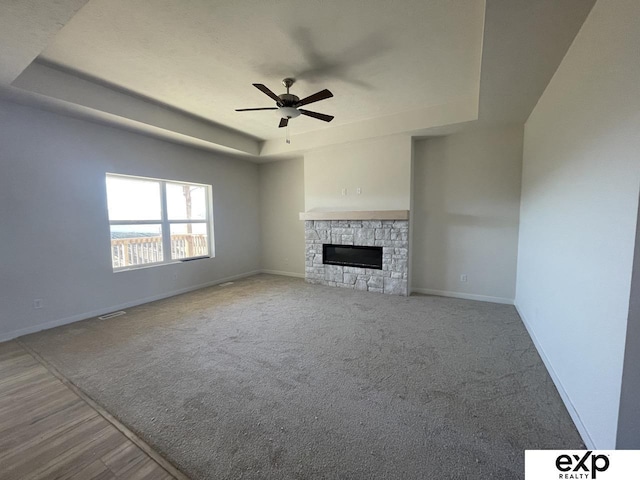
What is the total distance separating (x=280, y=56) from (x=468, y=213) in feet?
11.5

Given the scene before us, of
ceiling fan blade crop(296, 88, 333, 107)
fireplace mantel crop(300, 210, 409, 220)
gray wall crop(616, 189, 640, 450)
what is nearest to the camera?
gray wall crop(616, 189, 640, 450)

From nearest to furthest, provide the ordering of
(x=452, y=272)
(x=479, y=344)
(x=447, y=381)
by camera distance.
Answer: (x=447, y=381) → (x=479, y=344) → (x=452, y=272)

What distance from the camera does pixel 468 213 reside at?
425cm

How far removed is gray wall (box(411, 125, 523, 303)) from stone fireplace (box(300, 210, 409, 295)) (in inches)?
15.1

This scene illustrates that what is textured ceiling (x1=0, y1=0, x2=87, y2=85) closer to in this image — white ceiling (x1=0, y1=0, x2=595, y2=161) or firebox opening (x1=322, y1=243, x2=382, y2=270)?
white ceiling (x1=0, y1=0, x2=595, y2=161)

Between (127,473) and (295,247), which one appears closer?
(127,473)

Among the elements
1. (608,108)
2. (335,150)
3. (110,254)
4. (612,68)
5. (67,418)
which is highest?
(335,150)

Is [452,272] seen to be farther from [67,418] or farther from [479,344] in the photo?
[67,418]

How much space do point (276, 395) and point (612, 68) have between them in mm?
2880

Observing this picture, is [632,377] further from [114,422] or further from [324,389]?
[114,422]

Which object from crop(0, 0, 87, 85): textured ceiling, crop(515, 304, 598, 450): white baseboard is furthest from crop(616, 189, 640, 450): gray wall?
crop(0, 0, 87, 85): textured ceiling

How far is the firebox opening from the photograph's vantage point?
15.7 feet

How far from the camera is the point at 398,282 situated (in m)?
4.51

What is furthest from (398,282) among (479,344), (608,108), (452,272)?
(608,108)
